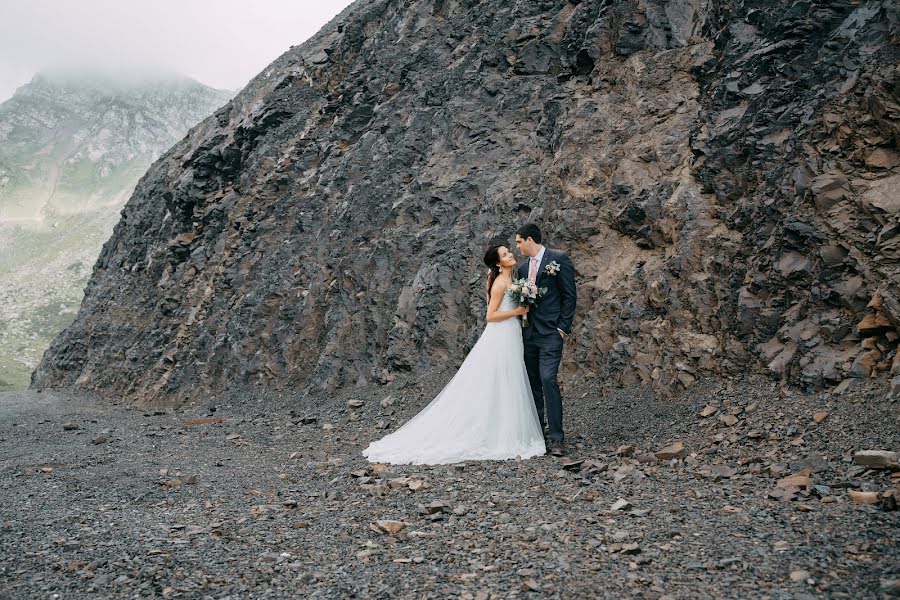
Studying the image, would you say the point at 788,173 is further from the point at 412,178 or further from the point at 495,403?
the point at 412,178

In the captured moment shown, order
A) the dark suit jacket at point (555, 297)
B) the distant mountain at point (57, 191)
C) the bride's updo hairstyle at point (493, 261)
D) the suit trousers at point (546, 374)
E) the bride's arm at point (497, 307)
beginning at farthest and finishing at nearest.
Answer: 1. the distant mountain at point (57, 191)
2. the bride's updo hairstyle at point (493, 261)
3. the bride's arm at point (497, 307)
4. the dark suit jacket at point (555, 297)
5. the suit trousers at point (546, 374)

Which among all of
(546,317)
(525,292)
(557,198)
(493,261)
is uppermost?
(557,198)

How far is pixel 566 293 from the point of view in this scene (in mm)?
8266

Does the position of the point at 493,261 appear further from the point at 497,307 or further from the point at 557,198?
the point at 557,198

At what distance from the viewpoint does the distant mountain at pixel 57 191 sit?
4390 inches

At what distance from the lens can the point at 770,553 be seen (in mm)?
4207

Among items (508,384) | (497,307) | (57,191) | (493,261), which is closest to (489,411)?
(508,384)

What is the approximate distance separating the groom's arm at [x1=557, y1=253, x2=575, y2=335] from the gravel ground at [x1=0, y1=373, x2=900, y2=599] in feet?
5.18

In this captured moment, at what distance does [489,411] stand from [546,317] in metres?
1.41

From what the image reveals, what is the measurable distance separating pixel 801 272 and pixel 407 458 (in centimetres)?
540

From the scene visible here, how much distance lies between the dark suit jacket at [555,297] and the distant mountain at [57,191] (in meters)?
96.1

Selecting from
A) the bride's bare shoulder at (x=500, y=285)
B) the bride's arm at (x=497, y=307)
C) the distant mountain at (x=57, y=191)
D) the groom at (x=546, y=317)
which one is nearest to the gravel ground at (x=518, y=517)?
the groom at (x=546, y=317)

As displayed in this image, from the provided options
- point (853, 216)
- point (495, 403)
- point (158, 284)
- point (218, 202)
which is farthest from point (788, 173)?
point (158, 284)

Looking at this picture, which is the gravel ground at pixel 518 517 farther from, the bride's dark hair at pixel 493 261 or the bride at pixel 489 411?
the bride's dark hair at pixel 493 261
